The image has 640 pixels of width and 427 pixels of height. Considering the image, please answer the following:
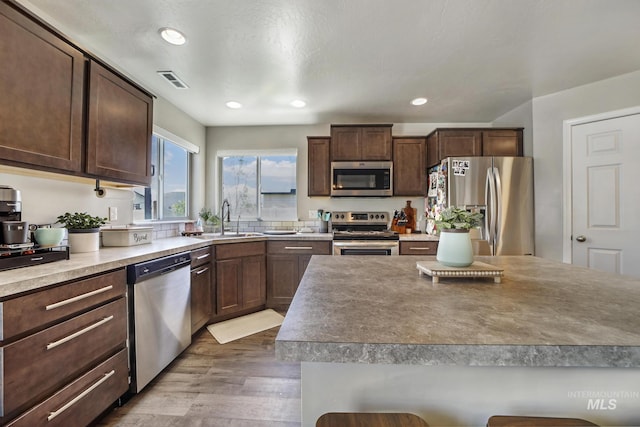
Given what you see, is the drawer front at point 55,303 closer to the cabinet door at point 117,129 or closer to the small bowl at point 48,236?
the small bowl at point 48,236

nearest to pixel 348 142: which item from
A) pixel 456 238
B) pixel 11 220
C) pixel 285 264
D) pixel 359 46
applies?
pixel 359 46

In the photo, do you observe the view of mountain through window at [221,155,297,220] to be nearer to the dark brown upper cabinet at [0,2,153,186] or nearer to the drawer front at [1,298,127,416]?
the dark brown upper cabinet at [0,2,153,186]

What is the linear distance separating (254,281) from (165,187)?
151 centimetres

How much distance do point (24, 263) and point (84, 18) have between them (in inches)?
61.6

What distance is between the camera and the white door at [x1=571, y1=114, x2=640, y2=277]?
7.98 ft

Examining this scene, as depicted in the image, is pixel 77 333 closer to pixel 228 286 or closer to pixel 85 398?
pixel 85 398

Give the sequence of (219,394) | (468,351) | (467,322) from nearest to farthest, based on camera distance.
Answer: (468,351) → (467,322) → (219,394)

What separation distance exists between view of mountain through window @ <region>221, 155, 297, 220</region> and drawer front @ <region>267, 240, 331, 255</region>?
0.78 meters

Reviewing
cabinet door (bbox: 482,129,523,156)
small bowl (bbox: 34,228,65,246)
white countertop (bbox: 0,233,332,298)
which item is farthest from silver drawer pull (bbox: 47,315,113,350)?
cabinet door (bbox: 482,129,523,156)

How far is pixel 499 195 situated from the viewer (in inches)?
114

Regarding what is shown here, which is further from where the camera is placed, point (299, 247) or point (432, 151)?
point (432, 151)

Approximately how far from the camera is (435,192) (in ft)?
10.6

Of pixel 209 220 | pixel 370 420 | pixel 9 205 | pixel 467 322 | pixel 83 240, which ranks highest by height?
pixel 9 205

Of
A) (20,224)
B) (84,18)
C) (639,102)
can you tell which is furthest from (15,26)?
(639,102)
